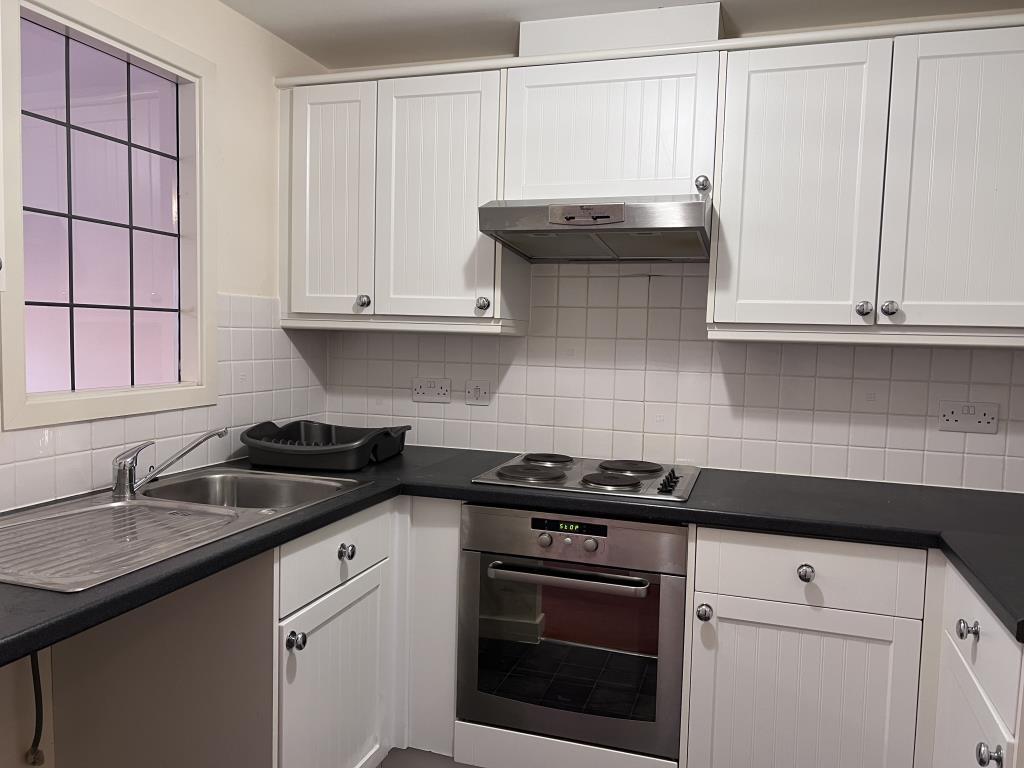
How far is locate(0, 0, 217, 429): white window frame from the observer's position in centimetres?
165

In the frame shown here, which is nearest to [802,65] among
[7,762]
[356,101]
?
[356,101]

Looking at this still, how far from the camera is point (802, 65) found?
2.05 meters

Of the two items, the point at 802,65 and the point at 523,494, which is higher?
the point at 802,65

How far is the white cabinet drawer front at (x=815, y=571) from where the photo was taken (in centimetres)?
181

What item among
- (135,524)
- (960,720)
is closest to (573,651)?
(960,720)

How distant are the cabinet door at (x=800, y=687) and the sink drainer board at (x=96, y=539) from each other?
1260 mm

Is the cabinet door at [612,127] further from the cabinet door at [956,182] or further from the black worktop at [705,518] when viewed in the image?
the black worktop at [705,518]

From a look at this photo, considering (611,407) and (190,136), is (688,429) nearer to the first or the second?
(611,407)

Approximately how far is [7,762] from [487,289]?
1.74m

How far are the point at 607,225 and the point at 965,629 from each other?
125 cm

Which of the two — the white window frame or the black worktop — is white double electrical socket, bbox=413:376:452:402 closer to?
the black worktop

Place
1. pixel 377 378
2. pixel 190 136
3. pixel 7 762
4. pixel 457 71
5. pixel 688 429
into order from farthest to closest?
pixel 377 378 < pixel 688 429 < pixel 457 71 < pixel 190 136 < pixel 7 762

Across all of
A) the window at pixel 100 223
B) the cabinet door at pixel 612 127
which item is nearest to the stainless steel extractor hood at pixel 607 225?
the cabinet door at pixel 612 127

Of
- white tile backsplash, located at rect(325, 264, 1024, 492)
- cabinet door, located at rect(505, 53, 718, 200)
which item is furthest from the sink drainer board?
cabinet door, located at rect(505, 53, 718, 200)
